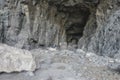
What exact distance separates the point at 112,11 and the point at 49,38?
4286 mm

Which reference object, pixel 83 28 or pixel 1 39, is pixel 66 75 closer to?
pixel 1 39

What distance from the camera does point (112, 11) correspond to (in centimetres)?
1040

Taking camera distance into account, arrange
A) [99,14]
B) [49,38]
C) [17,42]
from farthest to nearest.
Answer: [49,38] → [99,14] → [17,42]

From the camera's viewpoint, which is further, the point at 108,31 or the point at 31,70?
the point at 108,31

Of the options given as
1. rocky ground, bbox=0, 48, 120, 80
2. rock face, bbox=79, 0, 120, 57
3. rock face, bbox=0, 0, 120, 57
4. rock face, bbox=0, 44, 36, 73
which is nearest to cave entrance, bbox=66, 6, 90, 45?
rock face, bbox=0, 0, 120, 57

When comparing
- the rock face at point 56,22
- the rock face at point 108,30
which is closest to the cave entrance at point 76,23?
the rock face at point 56,22

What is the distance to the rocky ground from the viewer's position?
5.79m

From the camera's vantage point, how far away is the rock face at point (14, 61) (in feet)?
19.4

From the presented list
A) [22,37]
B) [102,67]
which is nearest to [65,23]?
[22,37]

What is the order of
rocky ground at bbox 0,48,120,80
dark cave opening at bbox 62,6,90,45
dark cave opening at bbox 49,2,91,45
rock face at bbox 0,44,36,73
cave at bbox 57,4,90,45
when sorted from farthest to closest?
dark cave opening at bbox 62,6,90,45 → cave at bbox 57,4,90,45 → dark cave opening at bbox 49,2,91,45 → rock face at bbox 0,44,36,73 → rocky ground at bbox 0,48,120,80

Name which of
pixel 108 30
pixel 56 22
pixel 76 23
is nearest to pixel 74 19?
pixel 76 23

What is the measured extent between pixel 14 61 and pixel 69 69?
1597 millimetres

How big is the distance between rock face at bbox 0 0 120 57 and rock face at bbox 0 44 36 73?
380 cm

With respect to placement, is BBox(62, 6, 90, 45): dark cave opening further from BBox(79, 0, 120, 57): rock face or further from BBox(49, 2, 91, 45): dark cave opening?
BBox(79, 0, 120, 57): rock face
